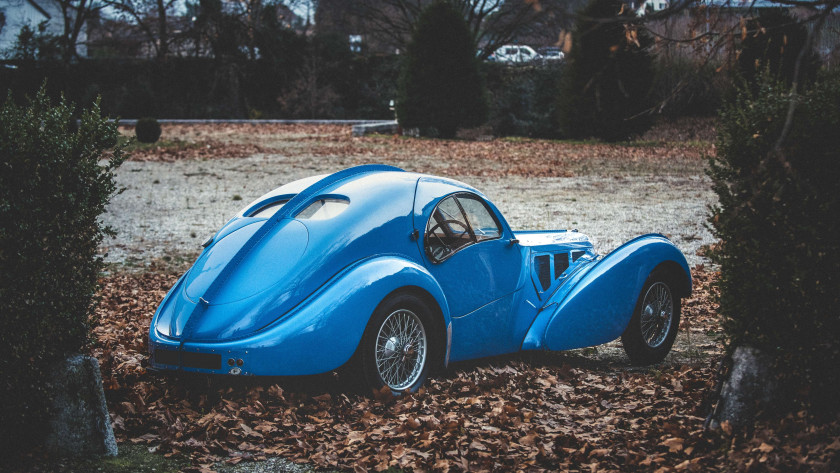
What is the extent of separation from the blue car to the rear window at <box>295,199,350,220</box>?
0.01 metres

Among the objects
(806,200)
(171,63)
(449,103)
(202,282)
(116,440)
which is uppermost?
(171,63)

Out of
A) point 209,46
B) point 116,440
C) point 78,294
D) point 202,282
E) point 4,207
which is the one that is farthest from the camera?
point 209,46

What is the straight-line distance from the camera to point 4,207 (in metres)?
3.79

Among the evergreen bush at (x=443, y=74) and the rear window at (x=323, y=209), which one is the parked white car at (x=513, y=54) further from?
the rear window at (x=323, y=209)

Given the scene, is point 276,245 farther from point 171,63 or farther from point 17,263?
point 171,63

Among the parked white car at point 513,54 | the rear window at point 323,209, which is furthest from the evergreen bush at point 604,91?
the rear window at point 323,209

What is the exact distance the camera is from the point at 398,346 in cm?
503

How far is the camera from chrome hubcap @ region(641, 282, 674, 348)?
6.38 metres

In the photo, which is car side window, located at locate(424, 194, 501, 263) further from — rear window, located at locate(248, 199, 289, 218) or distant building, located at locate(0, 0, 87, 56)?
distant building, located at locate(0, 0, 87, 56)

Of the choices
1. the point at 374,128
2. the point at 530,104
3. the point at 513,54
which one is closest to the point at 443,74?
the point at 374,128

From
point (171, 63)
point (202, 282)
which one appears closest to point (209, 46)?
point (171, 63)

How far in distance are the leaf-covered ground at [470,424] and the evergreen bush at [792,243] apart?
1.16 feet

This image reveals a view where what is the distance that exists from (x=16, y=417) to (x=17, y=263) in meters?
0.77

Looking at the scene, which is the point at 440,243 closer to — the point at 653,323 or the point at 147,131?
the point at 653,323
